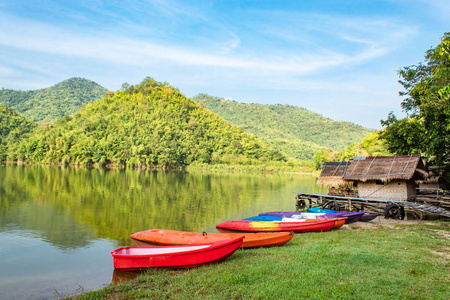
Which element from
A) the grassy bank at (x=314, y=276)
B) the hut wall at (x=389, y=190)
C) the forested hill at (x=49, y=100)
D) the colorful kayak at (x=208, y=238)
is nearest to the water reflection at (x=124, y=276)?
the grassy bank at (x=314, y=276)

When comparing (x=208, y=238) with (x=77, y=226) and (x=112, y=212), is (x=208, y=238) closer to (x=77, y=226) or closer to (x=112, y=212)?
(x=77, y=226)

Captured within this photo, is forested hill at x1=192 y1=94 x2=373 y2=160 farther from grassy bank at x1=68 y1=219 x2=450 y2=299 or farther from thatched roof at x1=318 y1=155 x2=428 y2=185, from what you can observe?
grassy bank at x1=68 y1=219 x2=450 y2=299

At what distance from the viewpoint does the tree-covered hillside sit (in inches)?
3420

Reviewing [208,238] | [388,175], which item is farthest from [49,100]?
[208,238]

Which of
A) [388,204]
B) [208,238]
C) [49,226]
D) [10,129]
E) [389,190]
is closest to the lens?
[208,238]

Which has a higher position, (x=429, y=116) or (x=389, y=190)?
(x=429, y=116)

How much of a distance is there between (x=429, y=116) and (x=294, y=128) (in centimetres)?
15483

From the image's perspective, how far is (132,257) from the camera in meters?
7.74

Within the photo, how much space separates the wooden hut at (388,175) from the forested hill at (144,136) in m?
67.6

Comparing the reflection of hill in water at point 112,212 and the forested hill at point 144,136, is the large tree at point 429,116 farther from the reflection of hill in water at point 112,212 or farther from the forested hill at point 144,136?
the forested hill at point 144,136

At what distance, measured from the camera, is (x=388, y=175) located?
58.2 feet

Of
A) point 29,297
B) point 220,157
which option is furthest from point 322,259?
point 220,157

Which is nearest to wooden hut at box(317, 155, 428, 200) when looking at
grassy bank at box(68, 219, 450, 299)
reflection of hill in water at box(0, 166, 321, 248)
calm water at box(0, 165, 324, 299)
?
calm water at box(0, 165, 324, 299)

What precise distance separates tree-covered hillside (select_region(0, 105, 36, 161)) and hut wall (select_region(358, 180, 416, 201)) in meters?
91.1
